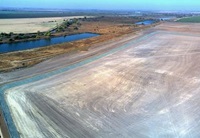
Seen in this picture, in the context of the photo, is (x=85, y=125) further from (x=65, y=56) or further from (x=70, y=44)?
(x=70, y=44)

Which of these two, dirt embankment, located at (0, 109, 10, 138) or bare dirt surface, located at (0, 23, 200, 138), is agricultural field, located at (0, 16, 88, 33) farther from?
dirt embankment, located at (0, 109, 10, 138)

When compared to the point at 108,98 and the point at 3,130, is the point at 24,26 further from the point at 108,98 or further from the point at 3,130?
the point at 3,130

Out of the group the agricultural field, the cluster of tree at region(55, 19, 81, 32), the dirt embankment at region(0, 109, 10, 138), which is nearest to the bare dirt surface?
the dirt embankment at region(0, 109, 10, 138)

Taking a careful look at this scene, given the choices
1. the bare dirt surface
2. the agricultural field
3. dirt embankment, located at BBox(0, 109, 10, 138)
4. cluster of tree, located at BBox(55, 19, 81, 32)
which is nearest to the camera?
dirt embankment, located at BBox(0, 109, 10, 138)

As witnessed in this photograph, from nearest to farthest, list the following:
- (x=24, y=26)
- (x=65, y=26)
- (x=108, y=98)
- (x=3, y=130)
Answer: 1. (x=3, y=130)
2. (x=108, y=98)
3. (x=24, y=26)
4. (x=65, y=26)

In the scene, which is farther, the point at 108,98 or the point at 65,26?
the point at 65,26

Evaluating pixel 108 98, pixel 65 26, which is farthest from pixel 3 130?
pixel 65 26

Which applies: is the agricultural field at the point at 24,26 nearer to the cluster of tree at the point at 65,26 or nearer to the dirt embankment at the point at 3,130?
the cluster of tree at the point at 65,26

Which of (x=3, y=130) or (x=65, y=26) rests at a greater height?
(x=65, y=26)

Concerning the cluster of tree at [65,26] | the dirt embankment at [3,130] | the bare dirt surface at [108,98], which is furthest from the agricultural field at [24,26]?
the dirt embankment at [3,130]
